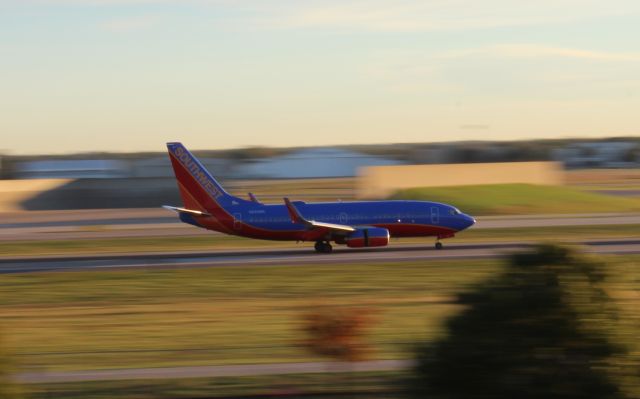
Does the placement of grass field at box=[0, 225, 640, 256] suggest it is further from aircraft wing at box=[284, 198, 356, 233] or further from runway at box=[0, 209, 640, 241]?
aircraft wing at box=[284, 198, 356, 233]

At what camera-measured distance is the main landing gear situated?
48.0 metres

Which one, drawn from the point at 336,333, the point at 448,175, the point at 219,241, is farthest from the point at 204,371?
the point at 448,175

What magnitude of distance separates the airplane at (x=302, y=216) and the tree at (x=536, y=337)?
3526cm

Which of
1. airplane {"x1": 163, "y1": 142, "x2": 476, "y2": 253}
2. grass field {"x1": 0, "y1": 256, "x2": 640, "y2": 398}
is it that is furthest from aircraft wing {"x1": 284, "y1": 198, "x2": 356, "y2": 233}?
grass field {"x1": 0, "y1": 256, "x2": 640, "y2": 398}

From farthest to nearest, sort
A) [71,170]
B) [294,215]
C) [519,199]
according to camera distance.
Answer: [71,170], [519,199], [294,215]

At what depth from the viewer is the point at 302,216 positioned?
158ft

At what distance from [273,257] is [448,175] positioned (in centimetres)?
5973

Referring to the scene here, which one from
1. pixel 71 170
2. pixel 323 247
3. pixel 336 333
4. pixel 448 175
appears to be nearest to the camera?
pixel 336 333

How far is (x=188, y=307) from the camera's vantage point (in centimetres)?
3089

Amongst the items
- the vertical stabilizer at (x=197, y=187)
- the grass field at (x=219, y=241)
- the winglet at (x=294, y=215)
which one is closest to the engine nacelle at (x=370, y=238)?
the winglet at (x=294, y=215)

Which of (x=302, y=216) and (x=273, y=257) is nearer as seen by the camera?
(x=273, y=257)

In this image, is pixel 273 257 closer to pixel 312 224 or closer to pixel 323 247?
pixel 312 224

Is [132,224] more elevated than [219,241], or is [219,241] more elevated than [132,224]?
[132,224]

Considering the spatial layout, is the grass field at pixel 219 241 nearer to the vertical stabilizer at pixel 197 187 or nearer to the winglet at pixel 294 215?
the winglet at pixel 294 215
